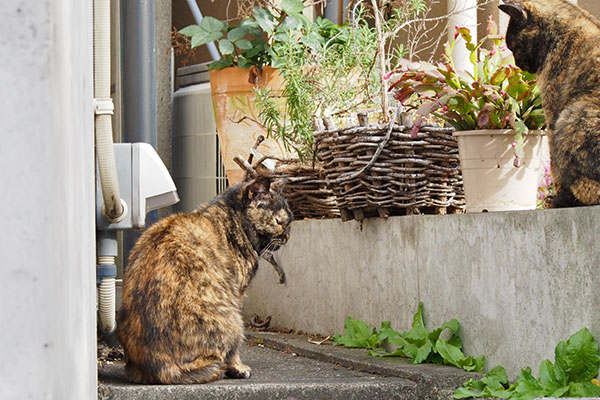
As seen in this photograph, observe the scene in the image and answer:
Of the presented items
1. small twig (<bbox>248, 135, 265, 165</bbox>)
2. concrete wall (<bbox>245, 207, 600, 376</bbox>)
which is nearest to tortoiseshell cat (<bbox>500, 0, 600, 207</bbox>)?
concrete wall (<bbox>245, 207, 600, 376</bbox>)

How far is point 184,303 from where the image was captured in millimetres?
3375

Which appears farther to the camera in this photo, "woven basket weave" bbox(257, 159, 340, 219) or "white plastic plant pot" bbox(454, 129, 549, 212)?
"woven basket weave" bbox(257, 159, 340, 219)

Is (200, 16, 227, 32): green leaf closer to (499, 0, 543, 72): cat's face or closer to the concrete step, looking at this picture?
the concrete step

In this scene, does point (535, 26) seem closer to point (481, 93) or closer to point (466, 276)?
point (481, 93)

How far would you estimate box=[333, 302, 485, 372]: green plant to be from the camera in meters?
3.45

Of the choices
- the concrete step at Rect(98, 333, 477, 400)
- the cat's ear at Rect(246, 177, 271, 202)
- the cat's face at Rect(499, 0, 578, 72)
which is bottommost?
the concrete step at Rect(98, 333, 477, 400)

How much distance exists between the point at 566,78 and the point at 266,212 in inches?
61.1

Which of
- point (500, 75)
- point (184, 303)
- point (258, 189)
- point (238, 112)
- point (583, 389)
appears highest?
point (238, 112)

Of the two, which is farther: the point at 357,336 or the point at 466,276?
the point at 357,336

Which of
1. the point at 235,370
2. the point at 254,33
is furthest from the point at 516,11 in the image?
the point at 254,33

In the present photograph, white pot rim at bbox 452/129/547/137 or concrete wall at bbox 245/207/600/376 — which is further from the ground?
white pot rim at bbox 452/129/547/137

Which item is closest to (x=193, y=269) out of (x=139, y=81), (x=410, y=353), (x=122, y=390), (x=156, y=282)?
(x=156, y=282)

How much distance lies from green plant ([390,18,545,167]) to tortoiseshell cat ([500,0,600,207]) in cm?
32

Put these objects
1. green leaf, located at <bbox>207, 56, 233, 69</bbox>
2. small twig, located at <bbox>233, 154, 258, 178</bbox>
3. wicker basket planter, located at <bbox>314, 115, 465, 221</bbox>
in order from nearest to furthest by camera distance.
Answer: wicker basket planter, located at <bbox>314, 115, 465, 221</bbox>
small twig, located at <bbox>233, 154, 258, 178</bbox>
green leaf, located at <bbox>207, 56, 233, 69</bbox>
